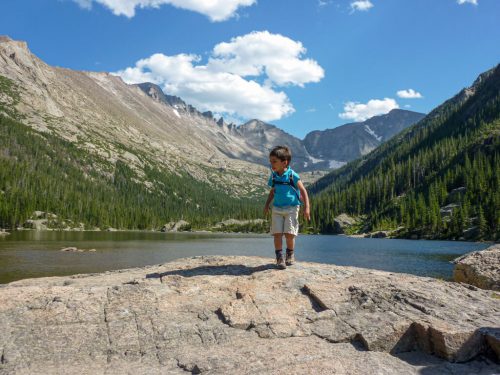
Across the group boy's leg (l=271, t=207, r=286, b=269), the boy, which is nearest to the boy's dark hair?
the boy

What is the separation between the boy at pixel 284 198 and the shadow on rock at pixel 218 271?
802 millimetres

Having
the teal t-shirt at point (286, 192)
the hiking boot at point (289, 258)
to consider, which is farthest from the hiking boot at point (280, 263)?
the teal t-shirt at point (286, 192)

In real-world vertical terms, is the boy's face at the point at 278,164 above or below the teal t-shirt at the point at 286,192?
above

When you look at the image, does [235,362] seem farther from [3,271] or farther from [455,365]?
[3,271]

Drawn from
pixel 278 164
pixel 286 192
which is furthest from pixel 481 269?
pixel 278 164

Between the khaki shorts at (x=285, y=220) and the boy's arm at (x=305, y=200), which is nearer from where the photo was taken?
the boy's arm at (x=305, y=200)

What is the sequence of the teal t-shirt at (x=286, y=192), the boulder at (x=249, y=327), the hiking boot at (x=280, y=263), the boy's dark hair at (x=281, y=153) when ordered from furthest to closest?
1. the teal t-shirt at (x=286, y=192)
2. the boy's dark hair at (x=281, y=153)
3. the hiking boot at (x=280, y=263)
4. the boulder at (x=249, y=327)

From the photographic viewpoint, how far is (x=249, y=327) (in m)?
9.27

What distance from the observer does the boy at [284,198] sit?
13.1 metres

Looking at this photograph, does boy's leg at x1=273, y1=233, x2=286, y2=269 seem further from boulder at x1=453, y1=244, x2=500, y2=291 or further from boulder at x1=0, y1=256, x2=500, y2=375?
boulder at x1=453, y1=244, x2=500, y2=291

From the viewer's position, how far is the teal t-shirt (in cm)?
1319

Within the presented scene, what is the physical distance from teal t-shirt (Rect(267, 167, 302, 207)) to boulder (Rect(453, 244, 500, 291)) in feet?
30.3

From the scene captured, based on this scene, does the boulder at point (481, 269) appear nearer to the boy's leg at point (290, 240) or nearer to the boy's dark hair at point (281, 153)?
the boy's leg at point (290, 240)

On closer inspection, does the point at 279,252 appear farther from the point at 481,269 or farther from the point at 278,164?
the point at 481,269
